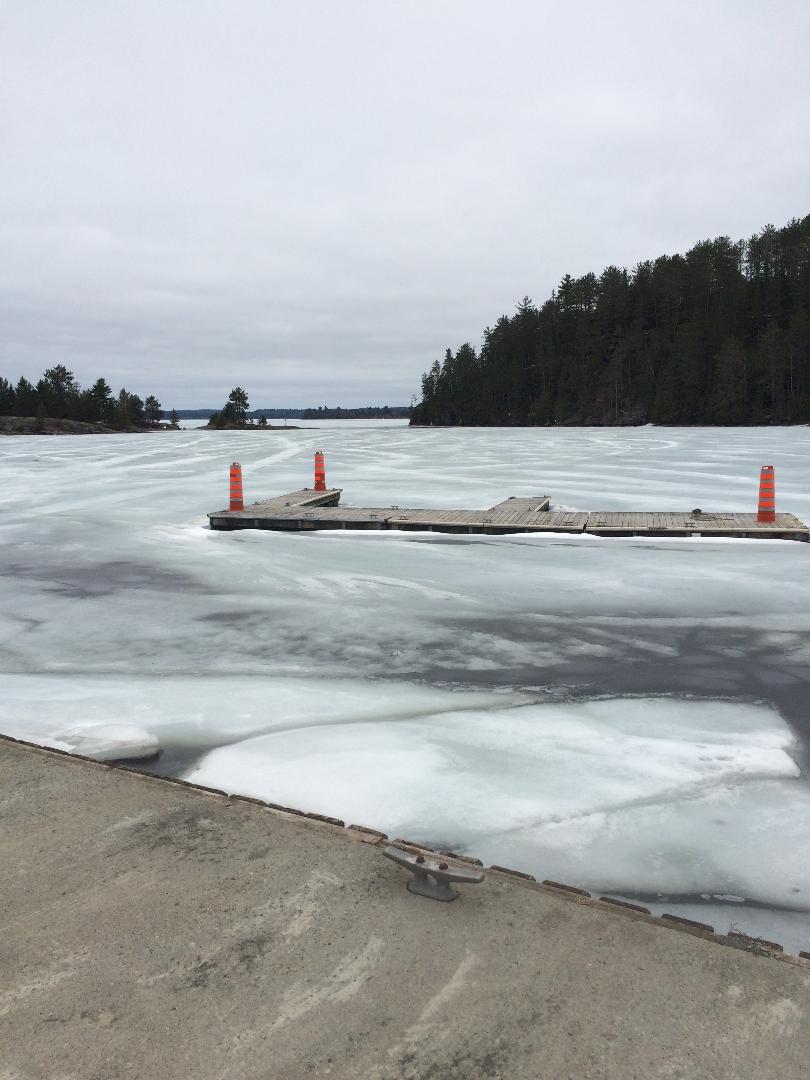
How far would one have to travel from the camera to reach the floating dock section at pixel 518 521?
33.1ft

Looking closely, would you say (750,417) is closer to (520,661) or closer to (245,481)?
(245,481)

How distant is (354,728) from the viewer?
13.7 feet

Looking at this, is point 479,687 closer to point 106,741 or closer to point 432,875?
point 106,741

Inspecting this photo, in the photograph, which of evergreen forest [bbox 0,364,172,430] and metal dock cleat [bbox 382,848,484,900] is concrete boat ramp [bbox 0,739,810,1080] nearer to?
metal dock cleat [bbox 382,848,484,900]

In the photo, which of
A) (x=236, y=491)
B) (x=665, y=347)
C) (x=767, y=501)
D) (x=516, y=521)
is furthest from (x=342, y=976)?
(x=665, y=347)

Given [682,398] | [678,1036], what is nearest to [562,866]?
[678,1036]

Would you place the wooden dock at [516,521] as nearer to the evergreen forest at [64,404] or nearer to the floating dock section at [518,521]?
the floating dock section at [518,521]

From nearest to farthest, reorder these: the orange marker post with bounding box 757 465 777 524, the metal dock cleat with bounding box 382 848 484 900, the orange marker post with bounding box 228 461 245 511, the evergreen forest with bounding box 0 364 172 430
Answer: the metal dock cleat with bounding box 382 848 484 900 < the orange marker post with bounding box 757 465 777 524 < the orange marker post with bounding box 228 461 245 511 < the evergreen forest with bounding box 0 364 172 430

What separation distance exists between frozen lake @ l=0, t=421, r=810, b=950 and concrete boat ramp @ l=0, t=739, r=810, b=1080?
516 mm

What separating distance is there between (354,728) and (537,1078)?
249cm

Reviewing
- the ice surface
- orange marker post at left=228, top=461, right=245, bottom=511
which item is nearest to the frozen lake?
the ice surface

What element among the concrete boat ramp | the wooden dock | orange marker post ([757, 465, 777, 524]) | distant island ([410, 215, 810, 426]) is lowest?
the concrete boat ramp

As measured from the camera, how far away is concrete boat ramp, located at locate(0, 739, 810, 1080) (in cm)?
182

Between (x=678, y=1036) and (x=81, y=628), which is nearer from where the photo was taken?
(x=678, y=1036)
